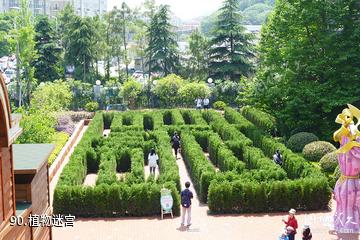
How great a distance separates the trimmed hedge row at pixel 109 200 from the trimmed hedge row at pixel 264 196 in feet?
4.55

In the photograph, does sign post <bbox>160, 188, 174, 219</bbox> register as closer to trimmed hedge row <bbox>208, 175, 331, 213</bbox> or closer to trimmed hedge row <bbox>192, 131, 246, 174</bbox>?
trimmed hedge row <bbox>208, 175, 331, 213</bbox>

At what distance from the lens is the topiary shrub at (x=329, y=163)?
851 inches

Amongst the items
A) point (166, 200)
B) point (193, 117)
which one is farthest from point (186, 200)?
point (193, 117)

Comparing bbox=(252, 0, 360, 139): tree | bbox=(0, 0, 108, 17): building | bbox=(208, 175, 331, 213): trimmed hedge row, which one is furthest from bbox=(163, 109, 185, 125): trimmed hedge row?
bbox=(0, 0, 108, 17): building

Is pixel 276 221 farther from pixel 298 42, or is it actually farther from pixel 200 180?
pixel 298 42

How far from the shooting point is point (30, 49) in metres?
41.3

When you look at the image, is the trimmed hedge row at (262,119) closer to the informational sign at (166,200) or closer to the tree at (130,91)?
the tree at (130,91)

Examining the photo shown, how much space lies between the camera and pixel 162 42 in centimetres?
5344

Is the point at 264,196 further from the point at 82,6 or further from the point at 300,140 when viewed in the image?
the point at 82,6

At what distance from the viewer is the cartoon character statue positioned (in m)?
15.5

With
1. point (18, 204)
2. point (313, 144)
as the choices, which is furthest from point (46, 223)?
point (313, 144)

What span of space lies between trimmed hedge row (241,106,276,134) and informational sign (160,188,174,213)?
14298mm

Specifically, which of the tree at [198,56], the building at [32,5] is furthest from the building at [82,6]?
the tree at [198,56]

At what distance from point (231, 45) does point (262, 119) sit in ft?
59.9
